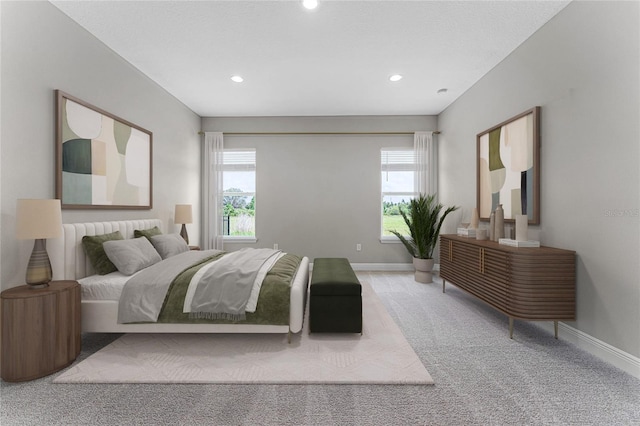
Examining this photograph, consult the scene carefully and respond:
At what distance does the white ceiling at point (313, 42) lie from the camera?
2.38 metres

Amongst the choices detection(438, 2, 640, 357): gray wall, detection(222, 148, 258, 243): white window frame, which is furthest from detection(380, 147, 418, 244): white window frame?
detection(222, 148, 258, 243): white window frame

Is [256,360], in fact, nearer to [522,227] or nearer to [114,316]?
[114,316]

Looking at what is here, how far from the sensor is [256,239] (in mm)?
5156

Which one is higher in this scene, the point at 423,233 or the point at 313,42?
the point at 313,42

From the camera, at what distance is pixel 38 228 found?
1862mm

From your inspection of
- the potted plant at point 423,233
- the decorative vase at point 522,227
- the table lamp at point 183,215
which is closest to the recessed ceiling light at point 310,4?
the decorative vase at point 522,227

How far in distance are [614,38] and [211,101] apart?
4.68 metres

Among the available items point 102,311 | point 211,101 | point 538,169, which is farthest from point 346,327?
point 211,101

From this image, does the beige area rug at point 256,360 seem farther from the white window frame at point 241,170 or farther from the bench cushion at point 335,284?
the white window frame at point 241,170

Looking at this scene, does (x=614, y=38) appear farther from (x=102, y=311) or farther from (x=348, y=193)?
(x=102, y=311)

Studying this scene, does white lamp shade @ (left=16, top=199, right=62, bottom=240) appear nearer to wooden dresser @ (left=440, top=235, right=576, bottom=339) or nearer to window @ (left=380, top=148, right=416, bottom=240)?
wooden dresser @ (left=440, top=235, right=576, bottom=339)

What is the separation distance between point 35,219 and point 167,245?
1401 millimetres

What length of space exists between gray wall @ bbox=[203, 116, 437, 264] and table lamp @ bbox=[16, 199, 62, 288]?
10.8 ft

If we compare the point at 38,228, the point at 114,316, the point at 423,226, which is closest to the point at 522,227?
the point at 423,226
